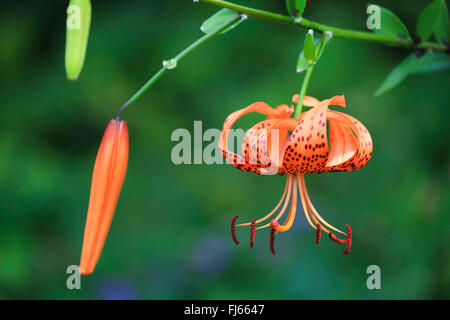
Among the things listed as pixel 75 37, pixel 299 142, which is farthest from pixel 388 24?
pixel 75 37

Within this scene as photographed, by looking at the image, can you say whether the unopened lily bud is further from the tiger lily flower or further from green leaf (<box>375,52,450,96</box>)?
green leaf (<box>375,52,450,96</box>)

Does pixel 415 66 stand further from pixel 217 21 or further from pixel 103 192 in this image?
pixel 103 192

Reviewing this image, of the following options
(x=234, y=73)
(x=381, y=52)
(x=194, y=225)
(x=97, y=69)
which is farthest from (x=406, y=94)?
(x=97, y=69)

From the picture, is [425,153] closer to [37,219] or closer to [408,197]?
[408,197]

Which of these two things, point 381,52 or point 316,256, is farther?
point 381,52

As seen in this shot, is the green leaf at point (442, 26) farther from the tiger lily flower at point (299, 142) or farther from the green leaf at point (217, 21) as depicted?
the green leaf at point (217, 21)

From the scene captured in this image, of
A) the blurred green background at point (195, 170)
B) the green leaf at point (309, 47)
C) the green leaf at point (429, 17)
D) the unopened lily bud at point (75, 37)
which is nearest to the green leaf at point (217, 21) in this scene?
the green leaf at point (309, 47)
